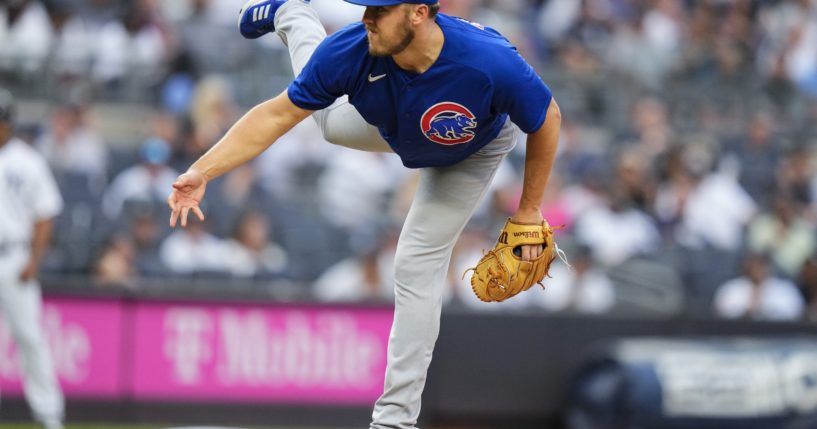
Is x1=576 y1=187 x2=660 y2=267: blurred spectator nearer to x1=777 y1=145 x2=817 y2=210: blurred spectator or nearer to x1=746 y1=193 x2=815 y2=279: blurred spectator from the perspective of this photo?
x1=746 y1=193 x2=815 y2=279: blurred spectator

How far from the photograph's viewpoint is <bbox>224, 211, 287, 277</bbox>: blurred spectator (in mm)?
10453

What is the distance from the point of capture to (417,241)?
5.37 m

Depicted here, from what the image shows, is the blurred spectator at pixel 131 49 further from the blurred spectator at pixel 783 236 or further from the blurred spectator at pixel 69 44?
the blurred spectator at pixel 783 236

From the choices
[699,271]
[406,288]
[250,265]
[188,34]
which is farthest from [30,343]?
[699,271]

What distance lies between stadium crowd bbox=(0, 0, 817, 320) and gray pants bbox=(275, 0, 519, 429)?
16.1 ft

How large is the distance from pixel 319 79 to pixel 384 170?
23.9ft

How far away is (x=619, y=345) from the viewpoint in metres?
10.4

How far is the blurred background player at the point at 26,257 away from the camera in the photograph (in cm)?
871

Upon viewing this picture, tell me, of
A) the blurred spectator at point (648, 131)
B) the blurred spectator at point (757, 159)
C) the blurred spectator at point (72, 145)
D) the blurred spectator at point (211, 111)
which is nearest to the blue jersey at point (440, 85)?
the blurred spectator at point (211, 111)

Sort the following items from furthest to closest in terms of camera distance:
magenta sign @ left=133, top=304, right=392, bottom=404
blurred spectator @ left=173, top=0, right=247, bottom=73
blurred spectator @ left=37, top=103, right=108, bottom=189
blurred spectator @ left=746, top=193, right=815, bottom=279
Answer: blurred spectator @ left=173, top=0, right=247, bottom=73, blurred spectator @ left=746, top=193, right=815, bottom=279, blurred spectator @ left=37, top=103, right=108, bottom=189, magenta sign @ left=133, top=304, right=392, bottom=404

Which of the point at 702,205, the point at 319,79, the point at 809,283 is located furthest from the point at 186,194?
the point at 702,205

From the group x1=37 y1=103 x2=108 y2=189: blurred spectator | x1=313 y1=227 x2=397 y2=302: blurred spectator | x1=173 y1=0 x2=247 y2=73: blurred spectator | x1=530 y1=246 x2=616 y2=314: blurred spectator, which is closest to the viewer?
x1=313 y1=227 x2=397 y2=302: blurred spectator

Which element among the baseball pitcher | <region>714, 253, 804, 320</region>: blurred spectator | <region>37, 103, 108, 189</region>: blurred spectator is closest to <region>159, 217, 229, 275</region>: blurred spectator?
<region>37, 103, 108, 189</region>: blurred spectator

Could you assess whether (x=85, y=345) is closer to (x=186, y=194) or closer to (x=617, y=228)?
(x=617, y=228)
